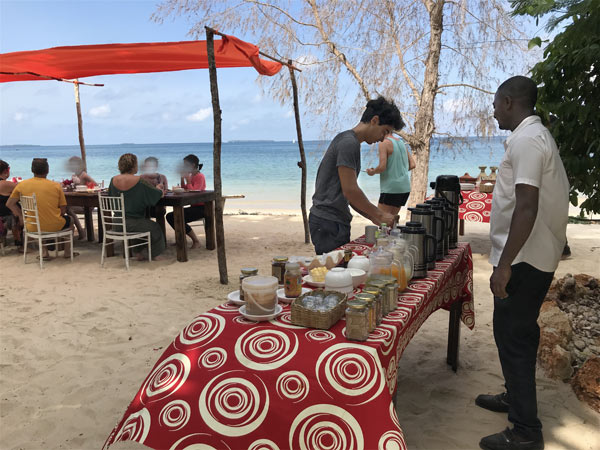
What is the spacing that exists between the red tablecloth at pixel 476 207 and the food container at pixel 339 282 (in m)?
4.27

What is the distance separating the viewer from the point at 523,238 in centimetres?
174

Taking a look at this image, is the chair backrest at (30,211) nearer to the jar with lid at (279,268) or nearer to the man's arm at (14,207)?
the man's arm at (14,207)

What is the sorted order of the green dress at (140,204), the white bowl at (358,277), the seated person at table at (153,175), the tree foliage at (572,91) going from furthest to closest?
the seated person at table at (153,175) < the green dress at (140,204) < the tree foliage at (572,91) < the white bowl at (358,277)

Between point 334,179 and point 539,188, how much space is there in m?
1.27

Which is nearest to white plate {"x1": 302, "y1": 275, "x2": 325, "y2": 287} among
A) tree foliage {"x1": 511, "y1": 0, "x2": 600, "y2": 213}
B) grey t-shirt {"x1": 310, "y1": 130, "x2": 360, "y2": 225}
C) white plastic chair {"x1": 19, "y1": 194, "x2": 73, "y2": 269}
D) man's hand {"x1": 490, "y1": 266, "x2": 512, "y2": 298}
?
man's hand {"x1": 490, "y1": 266, "x2": 512, "y2": 298}

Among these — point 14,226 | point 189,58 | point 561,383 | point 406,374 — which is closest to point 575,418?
point 561,383

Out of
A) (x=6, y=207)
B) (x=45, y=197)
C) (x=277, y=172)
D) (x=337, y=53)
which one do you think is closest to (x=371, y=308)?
(x=45, y=197)

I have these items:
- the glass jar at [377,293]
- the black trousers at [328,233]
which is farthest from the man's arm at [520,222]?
the black trousers at [328,233]

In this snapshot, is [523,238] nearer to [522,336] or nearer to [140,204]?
[522,336]

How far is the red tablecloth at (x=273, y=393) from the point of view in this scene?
4.35ft

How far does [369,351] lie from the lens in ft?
4.55

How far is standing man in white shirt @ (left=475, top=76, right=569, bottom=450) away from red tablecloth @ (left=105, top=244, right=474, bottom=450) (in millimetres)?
630

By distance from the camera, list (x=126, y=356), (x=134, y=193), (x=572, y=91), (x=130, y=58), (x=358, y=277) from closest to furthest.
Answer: (x=358, y=277)
(x=572, y=91)
(x=126, y=356)
(x=130, y=58)
(x=134, y=193)

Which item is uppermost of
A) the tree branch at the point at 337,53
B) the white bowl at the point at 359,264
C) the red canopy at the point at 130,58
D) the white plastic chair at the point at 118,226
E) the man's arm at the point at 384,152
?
the tree branch at the point at 337,53
